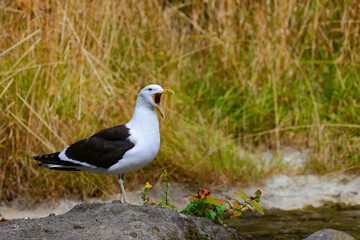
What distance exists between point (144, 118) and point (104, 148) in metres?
0.34

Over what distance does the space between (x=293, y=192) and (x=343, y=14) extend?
8.00ft

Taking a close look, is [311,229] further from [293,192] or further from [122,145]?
[122,145]

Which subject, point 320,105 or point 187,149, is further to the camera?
point 320,105

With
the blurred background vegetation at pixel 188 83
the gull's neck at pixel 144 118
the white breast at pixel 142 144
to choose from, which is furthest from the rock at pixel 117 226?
the blurred background vegetation at pixel 188 83

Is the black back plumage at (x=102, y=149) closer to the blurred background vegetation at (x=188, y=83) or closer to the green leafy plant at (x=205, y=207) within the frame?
the green leafy plant at (x=205, y=207)

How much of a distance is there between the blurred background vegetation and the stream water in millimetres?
608

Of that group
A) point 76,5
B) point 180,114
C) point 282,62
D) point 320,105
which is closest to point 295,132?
point 320,105

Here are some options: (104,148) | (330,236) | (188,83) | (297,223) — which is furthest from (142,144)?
(188,83)

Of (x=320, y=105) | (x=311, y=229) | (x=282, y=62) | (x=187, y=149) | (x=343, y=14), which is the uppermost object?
(x=343, y=14)

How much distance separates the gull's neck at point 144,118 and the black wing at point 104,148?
0.30 feet

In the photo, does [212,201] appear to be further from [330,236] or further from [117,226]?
[330,236]

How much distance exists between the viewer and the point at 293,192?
17.5ft

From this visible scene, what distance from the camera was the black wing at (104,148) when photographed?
3.56 metres

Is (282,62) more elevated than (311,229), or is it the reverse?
(282,62)
